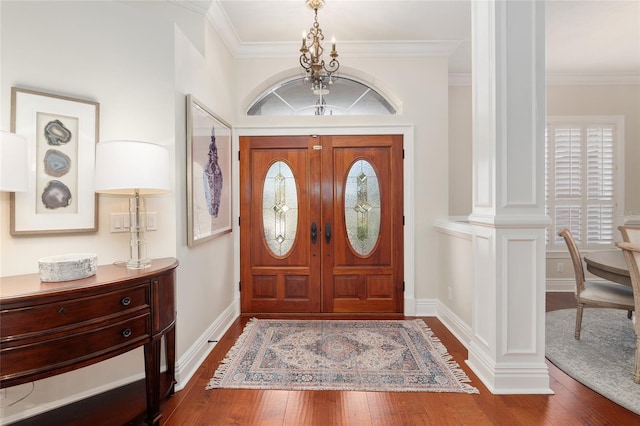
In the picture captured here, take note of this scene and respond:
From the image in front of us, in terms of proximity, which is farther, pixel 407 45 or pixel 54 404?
pixel 407 45

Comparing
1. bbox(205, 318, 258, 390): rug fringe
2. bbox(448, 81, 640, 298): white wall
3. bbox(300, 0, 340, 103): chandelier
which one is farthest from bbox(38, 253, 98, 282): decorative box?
bbox(448, 81, 640, 298): white wall

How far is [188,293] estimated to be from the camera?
2420mm

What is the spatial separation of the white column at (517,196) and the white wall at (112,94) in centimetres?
218

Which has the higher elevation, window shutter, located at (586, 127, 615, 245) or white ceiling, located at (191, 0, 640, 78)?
white ceiling, located at (191, 0, 640, 78)

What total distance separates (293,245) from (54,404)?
2.30 metres

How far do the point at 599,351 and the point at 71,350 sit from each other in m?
3.66

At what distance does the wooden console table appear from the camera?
1.33 meters

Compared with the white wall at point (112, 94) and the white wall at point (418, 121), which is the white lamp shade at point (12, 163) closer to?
the white wall at point (112, 94)

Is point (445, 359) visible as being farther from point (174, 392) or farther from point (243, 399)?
point (174, 392)

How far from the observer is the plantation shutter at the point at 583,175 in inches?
167

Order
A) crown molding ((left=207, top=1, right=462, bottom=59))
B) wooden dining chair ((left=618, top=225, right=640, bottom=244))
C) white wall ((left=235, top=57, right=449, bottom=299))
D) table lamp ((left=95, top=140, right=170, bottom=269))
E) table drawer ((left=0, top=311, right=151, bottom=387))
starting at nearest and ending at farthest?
table drawer ((left=0, top=311, right=151, bottom=387)) → table lamp ((left=95, top=140, right=170, bottom=269)) → wooden dining chair ((left=618, top=225, right=640, bottom=244)) → crown molding ((left=207, top=1, right=462, bottom=59)) → white wall ((left=235, top=57, right=449, bottom=299))

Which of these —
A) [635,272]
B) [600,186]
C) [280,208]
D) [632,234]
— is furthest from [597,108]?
[280,208]

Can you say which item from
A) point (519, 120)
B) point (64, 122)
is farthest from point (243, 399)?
point (519, 120)

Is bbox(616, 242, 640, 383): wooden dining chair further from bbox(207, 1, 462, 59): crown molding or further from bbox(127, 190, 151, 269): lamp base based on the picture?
bbox(127, 190, 151, 269): lamp base
